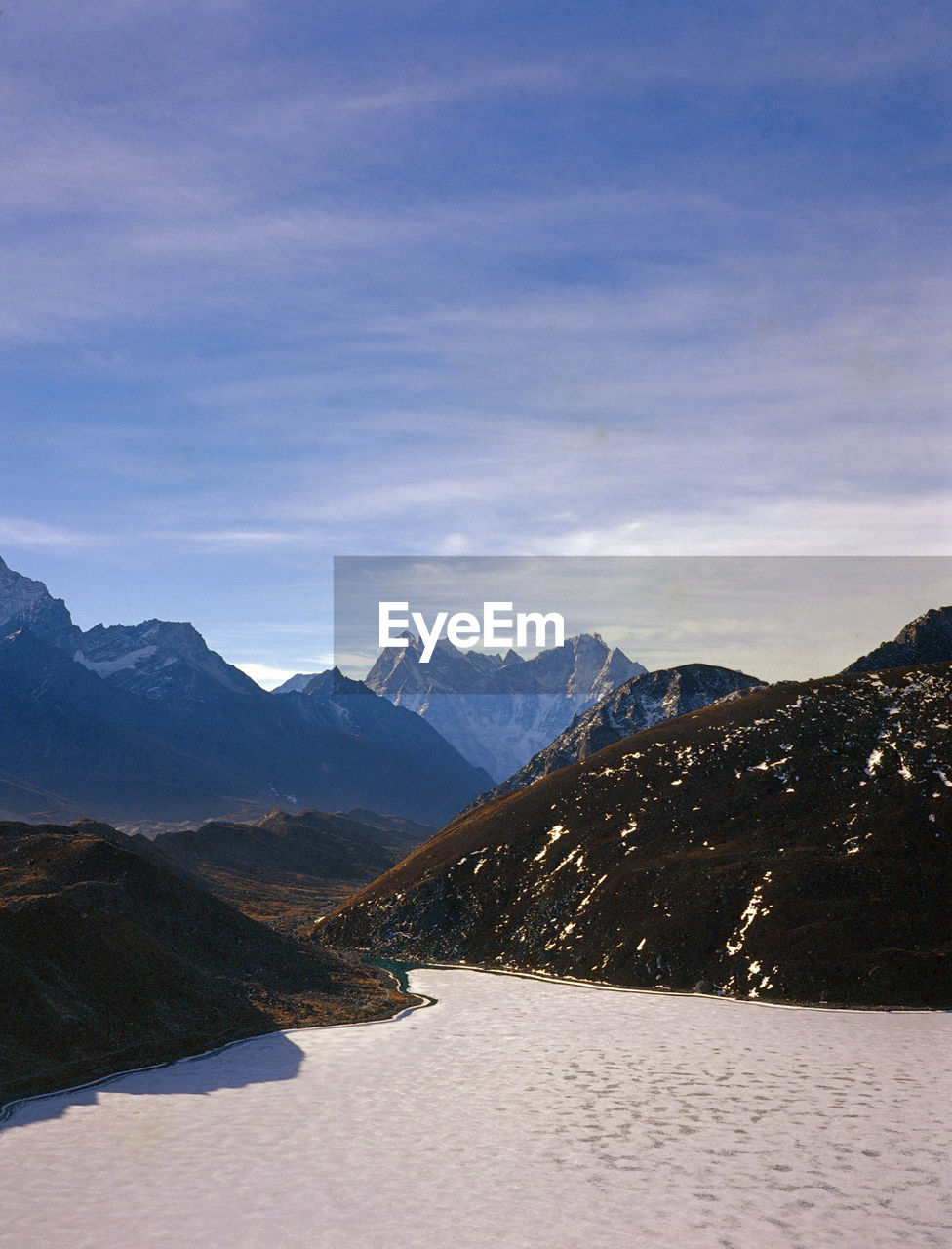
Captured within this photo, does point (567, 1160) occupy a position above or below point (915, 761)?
below

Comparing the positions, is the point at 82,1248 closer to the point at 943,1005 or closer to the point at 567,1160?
the point at 567,1160

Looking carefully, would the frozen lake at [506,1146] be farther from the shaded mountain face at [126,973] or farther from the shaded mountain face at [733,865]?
the shaded mountain face at [733,865]

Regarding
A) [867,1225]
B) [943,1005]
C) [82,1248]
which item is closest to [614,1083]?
[867,1225]

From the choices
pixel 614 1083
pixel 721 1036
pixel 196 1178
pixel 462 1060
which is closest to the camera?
pixel 196 1178

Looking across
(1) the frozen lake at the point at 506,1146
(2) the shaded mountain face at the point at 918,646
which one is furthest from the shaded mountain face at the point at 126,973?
(2) the shaded mountain face at the point at 918,646

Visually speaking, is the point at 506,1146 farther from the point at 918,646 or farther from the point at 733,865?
the point at 918,646

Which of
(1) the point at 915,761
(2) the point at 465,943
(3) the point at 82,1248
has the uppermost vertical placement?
(1) the point at 915,761

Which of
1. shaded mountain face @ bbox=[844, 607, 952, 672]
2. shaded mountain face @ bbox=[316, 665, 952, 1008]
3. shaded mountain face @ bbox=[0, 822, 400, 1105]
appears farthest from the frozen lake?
shaded mountain face @ bbox=[844, 607, 952, 672]
